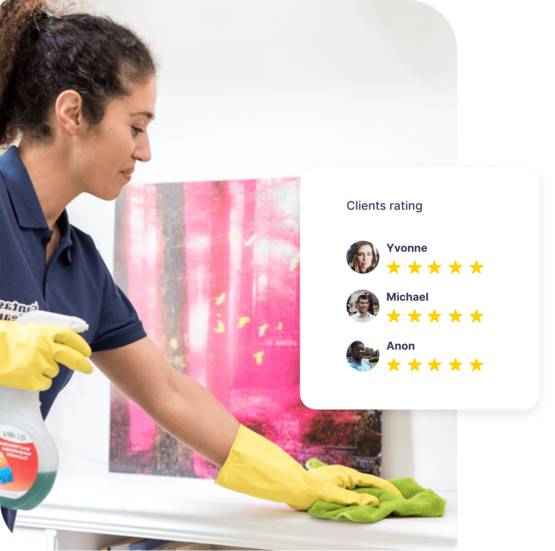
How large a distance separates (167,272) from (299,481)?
0.75 m

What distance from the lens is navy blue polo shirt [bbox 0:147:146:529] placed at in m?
0.90

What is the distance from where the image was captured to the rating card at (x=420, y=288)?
0.63 meters

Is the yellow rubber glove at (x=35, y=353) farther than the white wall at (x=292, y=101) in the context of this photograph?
No

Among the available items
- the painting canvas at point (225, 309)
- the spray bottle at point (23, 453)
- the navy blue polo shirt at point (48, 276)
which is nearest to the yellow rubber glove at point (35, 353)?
the spray bottle at point (23, 453)

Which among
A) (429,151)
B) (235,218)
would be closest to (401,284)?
(429,151)

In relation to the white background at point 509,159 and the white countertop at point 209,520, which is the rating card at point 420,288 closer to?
the white background at point 509,159

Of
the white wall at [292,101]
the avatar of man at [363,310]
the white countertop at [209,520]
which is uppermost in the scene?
the white wall at [292,101]

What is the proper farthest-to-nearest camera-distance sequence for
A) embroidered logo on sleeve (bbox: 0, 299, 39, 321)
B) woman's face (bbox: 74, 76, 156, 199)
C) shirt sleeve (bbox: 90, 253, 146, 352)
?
shirt sleeve (bbox: 90, 253, 146, 352)
woman's face (bbox: 74, 76, 156, 199)
embroidered logo on sleeve (bbox: 0, 299, 39, 321)

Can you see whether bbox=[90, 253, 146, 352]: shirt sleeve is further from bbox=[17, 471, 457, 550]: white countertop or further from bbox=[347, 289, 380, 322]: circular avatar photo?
bbox=[347, 289, 380, 322]: circular avatar photo

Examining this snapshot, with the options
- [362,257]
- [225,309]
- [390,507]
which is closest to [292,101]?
[225,309]

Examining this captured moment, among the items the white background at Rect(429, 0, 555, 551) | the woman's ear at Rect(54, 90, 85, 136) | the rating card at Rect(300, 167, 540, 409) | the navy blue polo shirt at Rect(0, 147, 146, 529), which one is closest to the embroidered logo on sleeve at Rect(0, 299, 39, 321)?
the navy blue polo shirt at Rect(0, 147, 146, 529)

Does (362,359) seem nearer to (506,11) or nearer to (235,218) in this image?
(506,11)

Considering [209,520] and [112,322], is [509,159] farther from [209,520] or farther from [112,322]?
[209,520]

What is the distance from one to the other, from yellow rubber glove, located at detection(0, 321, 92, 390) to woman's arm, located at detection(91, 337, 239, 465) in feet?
1.43
